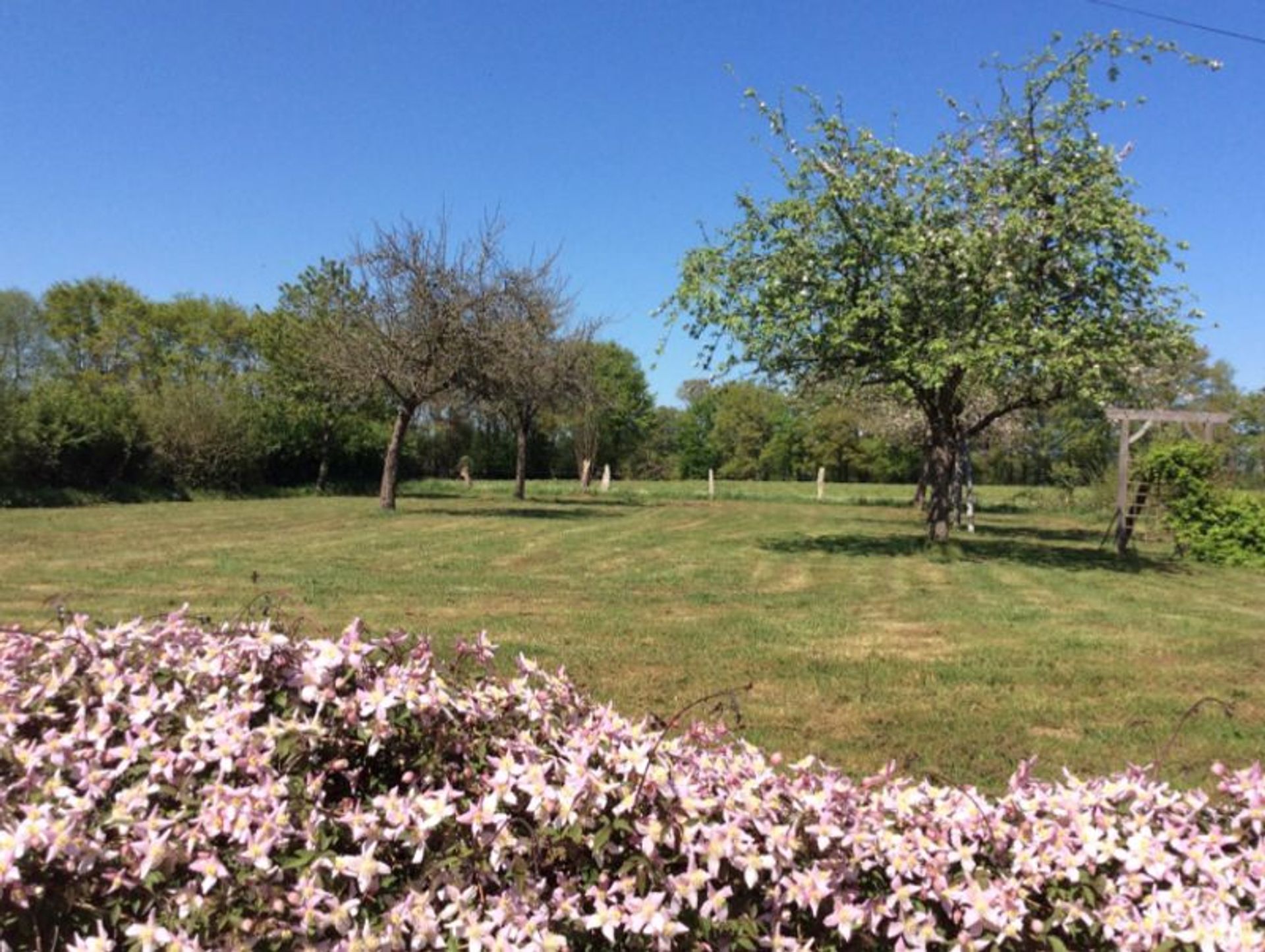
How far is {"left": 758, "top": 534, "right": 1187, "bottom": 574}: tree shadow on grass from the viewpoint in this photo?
1388 cm

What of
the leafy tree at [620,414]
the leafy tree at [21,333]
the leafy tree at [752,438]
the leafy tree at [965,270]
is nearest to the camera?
the leafy tree at [965,270]

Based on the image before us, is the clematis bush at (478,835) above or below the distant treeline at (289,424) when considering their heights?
below

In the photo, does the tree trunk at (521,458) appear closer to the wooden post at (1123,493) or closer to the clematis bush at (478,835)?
the wooden post at (1123,493)

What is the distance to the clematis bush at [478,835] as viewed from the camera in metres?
1.52

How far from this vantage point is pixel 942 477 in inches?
607

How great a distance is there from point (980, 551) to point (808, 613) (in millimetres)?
8287

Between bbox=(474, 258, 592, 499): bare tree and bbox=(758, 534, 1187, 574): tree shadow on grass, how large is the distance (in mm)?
8581

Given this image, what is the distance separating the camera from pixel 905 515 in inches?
1066

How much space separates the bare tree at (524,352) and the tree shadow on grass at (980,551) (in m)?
8.58

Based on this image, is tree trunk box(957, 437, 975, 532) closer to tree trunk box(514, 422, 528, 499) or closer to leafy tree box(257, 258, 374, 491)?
tree trunk box(514, 422, 528, 499)

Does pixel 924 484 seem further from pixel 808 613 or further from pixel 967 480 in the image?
pixel 808 613

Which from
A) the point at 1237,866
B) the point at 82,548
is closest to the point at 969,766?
the point at 1237,866

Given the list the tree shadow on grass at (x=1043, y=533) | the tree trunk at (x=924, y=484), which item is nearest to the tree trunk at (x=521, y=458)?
the tree trunk at (x=924, y=484)

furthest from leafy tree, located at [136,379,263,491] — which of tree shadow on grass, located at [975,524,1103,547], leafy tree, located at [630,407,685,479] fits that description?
leafy tree, located at [630,407,685,479]
